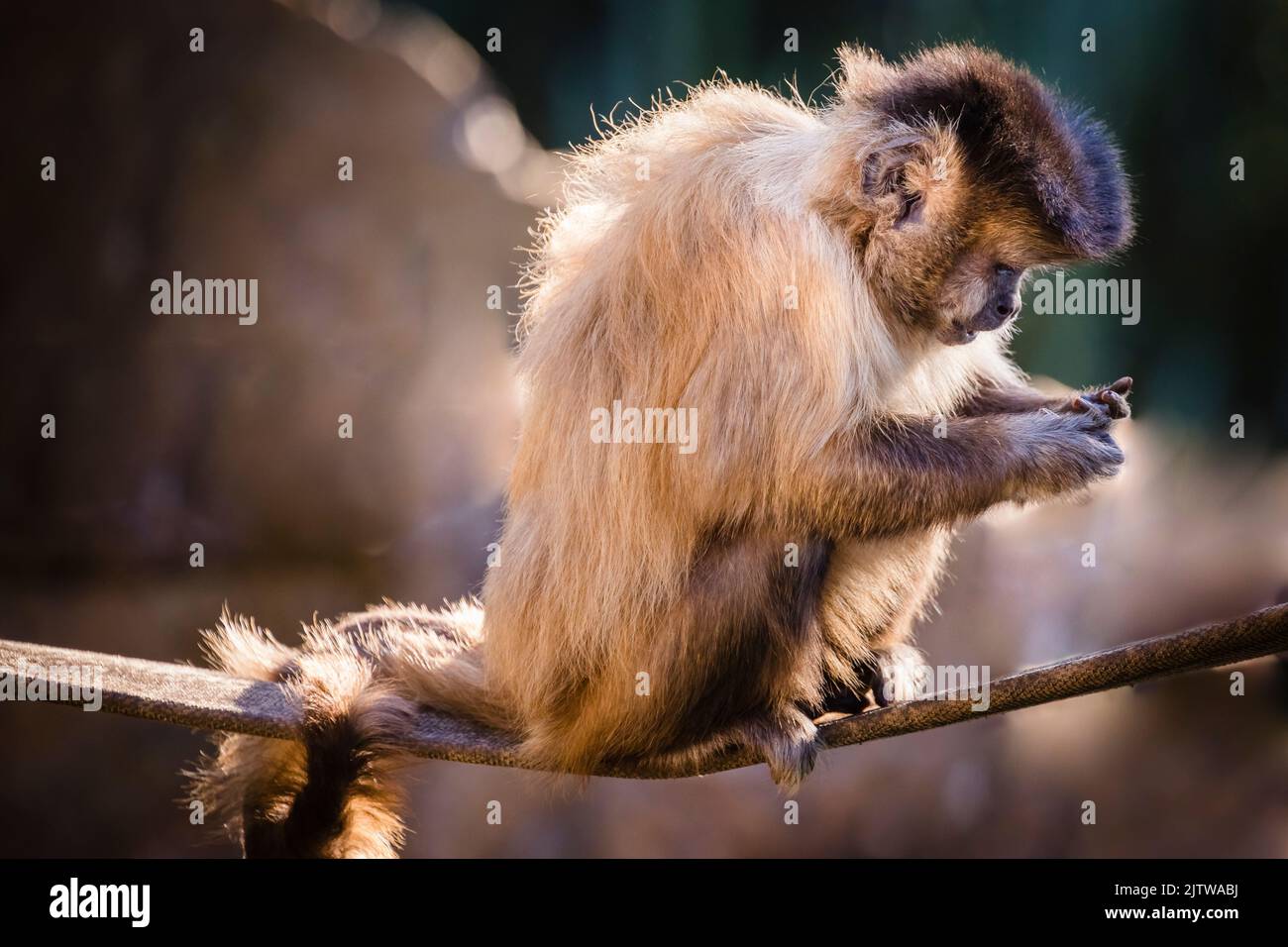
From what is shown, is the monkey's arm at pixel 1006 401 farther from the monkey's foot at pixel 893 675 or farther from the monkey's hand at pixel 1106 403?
the monkey's foot at pixel 893 675

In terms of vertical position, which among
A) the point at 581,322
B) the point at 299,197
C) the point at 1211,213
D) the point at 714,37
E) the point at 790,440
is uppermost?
the point at 714,37

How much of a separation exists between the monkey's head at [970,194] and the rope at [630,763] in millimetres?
1041

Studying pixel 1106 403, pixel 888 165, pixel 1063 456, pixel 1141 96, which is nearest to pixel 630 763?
pixel 1063 456

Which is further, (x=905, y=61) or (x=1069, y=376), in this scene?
(x=1069, y=376)

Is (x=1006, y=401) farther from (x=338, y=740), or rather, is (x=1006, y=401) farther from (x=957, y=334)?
(x=338, y=740)

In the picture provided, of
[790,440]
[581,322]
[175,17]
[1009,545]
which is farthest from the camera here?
[175,17]

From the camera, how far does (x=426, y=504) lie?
7141 mm

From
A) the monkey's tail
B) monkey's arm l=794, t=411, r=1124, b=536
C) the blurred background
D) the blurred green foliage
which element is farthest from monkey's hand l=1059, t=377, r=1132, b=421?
the blurred green foliage

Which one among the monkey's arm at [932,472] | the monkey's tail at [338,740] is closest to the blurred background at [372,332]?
the monkey's tail at [338,740]

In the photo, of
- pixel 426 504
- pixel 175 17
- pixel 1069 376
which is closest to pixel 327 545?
pixel 426 504

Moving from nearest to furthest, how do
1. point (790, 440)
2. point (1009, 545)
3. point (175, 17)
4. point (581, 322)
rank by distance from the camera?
1. point (790, 440)
2. point (581, 322)
3. point (1009, 545)
4. point (175, 17)

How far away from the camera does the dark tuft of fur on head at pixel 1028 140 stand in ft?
10.1

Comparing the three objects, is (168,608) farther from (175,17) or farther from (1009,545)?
(1009,545)

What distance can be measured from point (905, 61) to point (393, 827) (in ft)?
9.27
